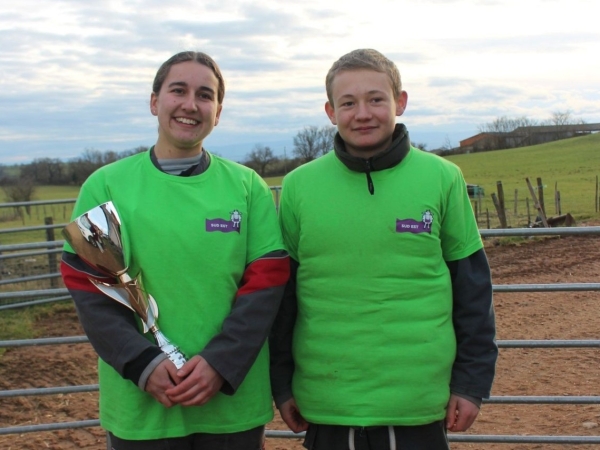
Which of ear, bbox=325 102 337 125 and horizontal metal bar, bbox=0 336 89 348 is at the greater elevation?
ear, bbox=325 102 337 125

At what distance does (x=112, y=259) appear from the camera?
211 centimetres

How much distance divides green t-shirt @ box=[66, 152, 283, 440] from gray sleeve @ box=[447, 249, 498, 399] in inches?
24.3

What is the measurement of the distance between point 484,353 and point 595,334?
5.72 meters

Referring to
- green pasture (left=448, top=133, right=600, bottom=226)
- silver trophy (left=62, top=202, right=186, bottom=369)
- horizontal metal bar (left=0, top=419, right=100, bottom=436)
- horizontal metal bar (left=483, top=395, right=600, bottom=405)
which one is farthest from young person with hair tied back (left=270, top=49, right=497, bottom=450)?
green pasture (left=448, top=133, right=600, bottom=226)

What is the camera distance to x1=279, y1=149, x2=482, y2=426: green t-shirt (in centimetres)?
218

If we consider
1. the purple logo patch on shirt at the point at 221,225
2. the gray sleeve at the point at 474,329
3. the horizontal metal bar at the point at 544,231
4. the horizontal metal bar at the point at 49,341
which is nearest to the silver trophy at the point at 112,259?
the purple logo patch on shirt at the point at 221,225

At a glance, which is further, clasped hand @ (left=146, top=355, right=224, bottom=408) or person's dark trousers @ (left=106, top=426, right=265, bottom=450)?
person's dark trousers @ (left=106, top=426, right=265, bottom=450)

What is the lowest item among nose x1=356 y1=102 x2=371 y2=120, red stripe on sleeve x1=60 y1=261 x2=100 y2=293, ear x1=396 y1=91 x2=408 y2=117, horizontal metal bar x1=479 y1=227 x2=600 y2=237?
horizontal metal bar x1=479 y1=227 x2=600 y2=237

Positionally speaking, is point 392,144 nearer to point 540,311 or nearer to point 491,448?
point 491,448

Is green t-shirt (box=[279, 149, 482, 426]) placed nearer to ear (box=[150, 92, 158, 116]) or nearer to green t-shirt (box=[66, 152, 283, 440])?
green t-shirt (box=[66, 152, 283, 440])

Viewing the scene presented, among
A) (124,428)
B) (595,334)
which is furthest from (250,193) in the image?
(595,334)

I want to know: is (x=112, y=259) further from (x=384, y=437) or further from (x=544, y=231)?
(x=544, y=231)

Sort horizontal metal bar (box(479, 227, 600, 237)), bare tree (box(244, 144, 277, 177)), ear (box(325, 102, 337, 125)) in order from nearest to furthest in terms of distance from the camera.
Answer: ear (box(325, 102, 337, 125)) < horizontal metal bar (box(479, 227, 600, 237)) < bare tree (box(244, 144, 277, 177))

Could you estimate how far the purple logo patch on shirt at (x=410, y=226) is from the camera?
219cm
